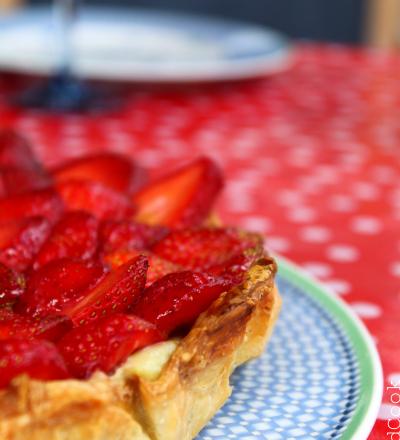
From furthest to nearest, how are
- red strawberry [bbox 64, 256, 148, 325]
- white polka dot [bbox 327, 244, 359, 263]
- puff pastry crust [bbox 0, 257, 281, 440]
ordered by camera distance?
white polka dot [bbox 327, 244, 359, 263]
red strawberry [bbox 64, 256, 148, 325]
puff pastry crust [bbox 0, 257, 281, 440]

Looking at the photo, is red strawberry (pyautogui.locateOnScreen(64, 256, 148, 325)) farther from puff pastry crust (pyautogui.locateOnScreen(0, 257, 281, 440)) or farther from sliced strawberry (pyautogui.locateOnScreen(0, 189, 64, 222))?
sliced strawberry (pyautogui.locateOnScreen(0, 189, 64, 222))

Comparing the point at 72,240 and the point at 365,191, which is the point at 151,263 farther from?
the point at 365,191

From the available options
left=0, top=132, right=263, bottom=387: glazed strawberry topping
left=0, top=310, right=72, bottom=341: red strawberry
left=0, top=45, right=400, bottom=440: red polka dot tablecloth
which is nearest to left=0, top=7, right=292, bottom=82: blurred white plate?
left=0, top=45, right=400, bottom=440: red polka dot tablecloth

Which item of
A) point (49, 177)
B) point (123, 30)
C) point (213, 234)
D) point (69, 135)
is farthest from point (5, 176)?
point (123, 30)

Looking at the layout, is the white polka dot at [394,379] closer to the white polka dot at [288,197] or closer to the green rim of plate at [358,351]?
the green rim of plate at [358,351]

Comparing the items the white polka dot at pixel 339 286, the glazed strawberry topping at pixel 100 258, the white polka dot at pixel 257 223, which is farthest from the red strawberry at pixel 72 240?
the white polka dot at pixel 257 223
